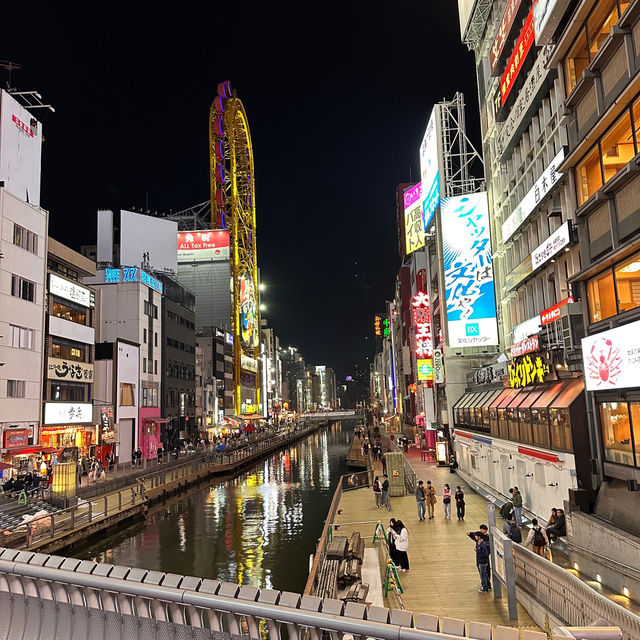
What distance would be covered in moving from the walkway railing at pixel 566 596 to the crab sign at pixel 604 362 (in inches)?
242

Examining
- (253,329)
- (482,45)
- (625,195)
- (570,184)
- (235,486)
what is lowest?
(235,486)

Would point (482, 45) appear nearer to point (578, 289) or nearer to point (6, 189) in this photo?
point (578, 289)

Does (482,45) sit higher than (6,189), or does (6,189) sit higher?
(482,45)

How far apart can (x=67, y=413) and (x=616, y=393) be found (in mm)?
42323

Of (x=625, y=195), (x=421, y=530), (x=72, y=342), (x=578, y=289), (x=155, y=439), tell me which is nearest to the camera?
(x=625, y=195)

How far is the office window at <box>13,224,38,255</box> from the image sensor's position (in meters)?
43.0

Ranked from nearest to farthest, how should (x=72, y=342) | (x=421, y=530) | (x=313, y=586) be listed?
1. (x=313, y=586)
2. (x=421, y=530)
3. (x=72, y=342)

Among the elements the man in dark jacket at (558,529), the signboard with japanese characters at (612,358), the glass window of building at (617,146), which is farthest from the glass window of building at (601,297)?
the man in dark jacket at (558,529)

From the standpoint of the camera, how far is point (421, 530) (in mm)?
23484

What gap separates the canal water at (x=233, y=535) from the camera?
84.4 feet

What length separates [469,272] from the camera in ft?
148

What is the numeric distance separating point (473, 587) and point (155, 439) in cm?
5623

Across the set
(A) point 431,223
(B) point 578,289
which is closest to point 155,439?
(A) point 431,223

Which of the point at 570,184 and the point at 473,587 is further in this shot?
the point at 570,184
